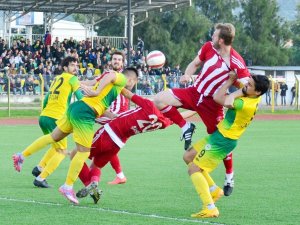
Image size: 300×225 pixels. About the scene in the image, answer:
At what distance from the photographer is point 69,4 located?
5112cm

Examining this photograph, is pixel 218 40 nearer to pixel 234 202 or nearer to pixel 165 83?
pixel 234 202

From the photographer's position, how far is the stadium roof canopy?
49438mm

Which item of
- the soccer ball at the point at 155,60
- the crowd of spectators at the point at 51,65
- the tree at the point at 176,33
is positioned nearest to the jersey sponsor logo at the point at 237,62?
the soccer ball at the point at 155,60

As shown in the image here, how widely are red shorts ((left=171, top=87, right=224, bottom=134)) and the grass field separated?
1.08 meters

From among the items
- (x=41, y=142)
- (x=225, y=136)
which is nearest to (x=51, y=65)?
(x=41, y=142)

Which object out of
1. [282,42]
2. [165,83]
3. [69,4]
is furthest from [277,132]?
[282,42]

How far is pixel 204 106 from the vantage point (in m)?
12.7

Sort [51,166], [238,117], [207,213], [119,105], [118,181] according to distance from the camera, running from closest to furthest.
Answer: [207,213] < [238,117] < [51,166] < [118,181] < [119,105]

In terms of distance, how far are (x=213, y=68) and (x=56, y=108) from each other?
3.16 metres

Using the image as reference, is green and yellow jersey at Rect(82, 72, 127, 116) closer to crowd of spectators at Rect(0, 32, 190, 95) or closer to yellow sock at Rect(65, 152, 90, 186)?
yellow sock at Rect(65, 152, 90, 186)

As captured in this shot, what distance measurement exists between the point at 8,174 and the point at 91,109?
4130 mm

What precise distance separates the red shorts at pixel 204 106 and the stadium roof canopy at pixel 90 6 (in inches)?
1424

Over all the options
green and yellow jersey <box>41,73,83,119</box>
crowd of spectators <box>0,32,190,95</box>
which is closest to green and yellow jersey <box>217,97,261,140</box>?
green and yellow jersey <box>41,73,83,119</box>

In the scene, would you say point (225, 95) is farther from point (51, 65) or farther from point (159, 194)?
point (51, 65)
